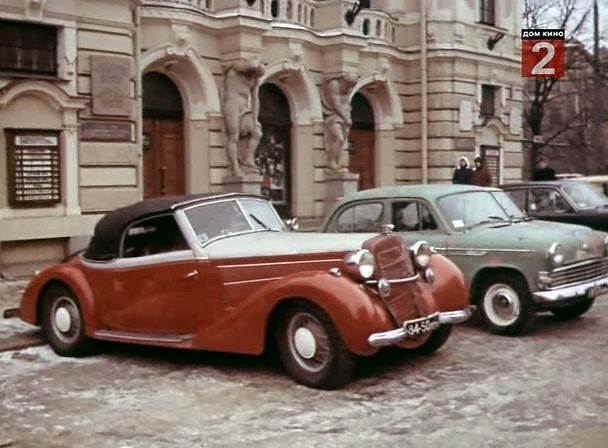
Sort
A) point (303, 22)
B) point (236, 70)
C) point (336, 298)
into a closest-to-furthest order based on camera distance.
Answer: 1. point (336, 298)
2. point (236, 70)
3. point (303, 22)

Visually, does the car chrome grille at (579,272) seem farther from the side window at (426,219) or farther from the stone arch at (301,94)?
the stone arch at (301,94)

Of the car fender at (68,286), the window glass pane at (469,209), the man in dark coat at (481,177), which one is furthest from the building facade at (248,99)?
the window glass pane at (469,209)

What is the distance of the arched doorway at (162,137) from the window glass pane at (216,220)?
8809 mm

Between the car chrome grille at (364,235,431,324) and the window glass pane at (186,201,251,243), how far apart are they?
Result: 142cm

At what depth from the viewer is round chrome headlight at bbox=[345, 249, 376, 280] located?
268 inches

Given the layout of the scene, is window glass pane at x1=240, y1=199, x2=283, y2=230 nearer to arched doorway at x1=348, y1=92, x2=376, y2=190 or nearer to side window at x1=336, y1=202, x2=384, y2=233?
side window at x1=336, y1=202, x2=384, y2=233

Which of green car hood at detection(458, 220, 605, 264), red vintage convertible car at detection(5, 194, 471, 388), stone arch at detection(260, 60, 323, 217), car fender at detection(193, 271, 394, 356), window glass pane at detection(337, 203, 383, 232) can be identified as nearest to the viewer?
car fender at detection(193, 271, 394, 356)

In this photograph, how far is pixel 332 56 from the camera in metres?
19.5

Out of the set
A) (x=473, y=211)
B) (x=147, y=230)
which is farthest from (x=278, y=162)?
(x=147, y=230)

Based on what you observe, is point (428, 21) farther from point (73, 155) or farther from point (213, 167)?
point (73, 155)

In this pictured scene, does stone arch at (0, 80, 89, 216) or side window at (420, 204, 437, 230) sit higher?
stone arch at (0, 80, 89, 216)

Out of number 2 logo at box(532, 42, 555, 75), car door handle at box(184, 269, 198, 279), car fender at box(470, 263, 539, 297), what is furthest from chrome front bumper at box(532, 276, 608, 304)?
number 2 logo at box(532, 42, 555, 75)

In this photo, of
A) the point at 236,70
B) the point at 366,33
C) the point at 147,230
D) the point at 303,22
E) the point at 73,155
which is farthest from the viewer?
the point at 366,33

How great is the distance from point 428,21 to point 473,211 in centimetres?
1316
